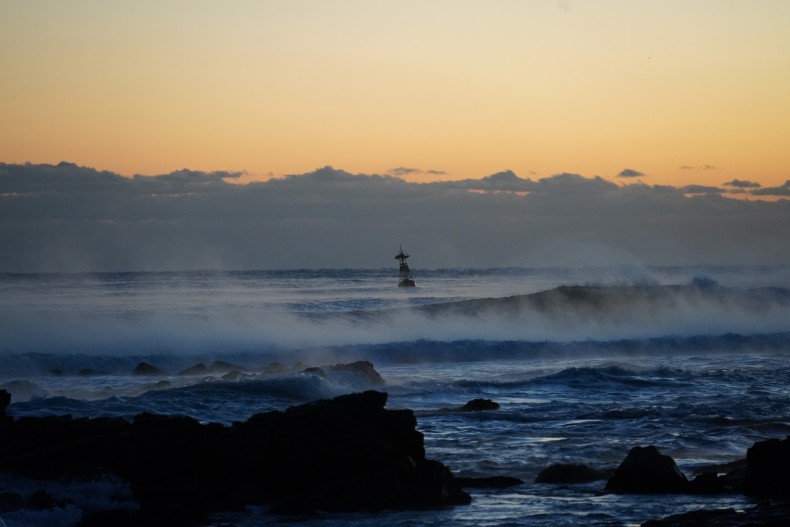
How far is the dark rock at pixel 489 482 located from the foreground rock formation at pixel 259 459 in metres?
0.88

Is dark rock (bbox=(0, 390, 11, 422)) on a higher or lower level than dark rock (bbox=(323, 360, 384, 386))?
higher

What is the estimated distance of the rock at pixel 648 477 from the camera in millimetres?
13867

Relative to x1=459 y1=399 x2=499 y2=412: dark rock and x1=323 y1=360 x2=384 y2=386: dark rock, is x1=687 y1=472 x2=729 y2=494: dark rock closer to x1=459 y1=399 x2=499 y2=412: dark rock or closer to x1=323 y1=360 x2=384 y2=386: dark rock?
x1=459 y1=399 x2=499 y2=412: dark rock

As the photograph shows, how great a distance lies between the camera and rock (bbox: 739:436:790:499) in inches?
528

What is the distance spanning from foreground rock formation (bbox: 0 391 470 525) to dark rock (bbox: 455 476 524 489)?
881 mm

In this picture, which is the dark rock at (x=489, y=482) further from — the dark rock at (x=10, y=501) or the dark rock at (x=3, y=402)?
the dark rock at (x=3, y=402)

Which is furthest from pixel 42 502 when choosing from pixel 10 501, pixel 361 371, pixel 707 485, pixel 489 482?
pixel 361 371

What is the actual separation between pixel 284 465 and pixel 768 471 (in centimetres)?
592

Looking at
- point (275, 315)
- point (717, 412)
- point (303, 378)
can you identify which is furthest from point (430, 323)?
point (717, 412)

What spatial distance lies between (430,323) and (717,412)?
30.7 m

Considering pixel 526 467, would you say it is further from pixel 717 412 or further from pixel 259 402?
pixel 259 402

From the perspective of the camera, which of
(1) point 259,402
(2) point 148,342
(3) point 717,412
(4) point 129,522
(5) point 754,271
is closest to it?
(4) point 129,522

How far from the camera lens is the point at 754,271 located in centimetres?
8012

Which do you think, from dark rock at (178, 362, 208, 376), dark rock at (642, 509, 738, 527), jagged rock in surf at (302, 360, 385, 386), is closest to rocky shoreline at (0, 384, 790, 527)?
dark rock at (642, 509, 738, 527)
